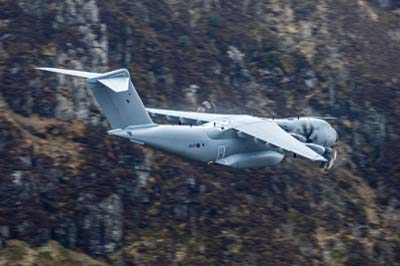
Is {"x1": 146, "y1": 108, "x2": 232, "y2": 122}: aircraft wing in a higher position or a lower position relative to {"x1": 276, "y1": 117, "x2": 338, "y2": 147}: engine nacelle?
higher

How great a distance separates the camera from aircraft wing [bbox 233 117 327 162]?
176 feet

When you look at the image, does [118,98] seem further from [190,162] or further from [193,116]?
[190,162]

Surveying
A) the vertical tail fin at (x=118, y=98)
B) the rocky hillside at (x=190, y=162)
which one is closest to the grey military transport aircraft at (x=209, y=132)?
the vertical tail fin at (x=118, y=98)

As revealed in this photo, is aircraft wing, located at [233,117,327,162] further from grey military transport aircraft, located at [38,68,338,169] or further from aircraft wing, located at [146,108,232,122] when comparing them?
aircraft wing, located at [146,108,232,122]

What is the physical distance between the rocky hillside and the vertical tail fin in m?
8.57

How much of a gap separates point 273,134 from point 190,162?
27.0 feet

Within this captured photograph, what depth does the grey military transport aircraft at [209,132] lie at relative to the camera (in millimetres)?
53781

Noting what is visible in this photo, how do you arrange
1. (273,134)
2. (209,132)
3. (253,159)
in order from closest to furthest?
(273,134), (209,132), (253,159)

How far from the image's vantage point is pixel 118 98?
5416 cm

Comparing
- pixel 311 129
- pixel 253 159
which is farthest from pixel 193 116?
pixel 311 129

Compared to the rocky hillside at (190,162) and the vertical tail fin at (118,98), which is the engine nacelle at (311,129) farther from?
the vertical tail fin at (118,98)

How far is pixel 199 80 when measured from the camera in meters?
74.8

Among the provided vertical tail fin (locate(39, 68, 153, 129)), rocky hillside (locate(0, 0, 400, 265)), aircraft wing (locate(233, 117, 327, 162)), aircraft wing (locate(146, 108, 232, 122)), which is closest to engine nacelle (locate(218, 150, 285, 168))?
aircraft wing (locate(233, 117, 327, 162))

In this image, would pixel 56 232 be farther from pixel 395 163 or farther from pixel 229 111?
pixel 395 163
